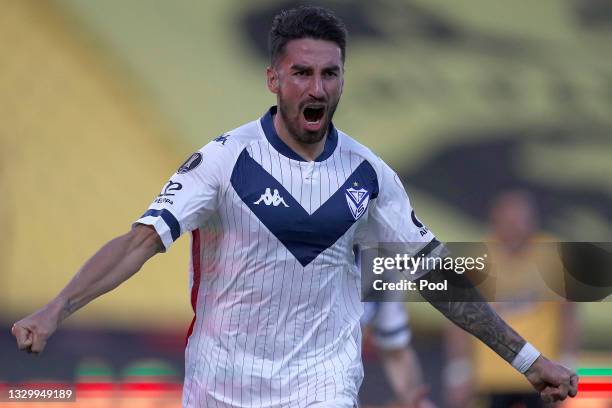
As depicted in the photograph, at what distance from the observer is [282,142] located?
13.8ft

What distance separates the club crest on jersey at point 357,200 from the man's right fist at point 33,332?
1.14 m

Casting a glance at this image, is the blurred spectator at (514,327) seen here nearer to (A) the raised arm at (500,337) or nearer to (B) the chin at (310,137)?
(A) the raised arm at (500,337)

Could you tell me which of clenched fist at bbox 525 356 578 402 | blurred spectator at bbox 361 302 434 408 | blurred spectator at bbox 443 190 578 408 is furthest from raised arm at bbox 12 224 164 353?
blurred spectator at bbox 443 190 578 408

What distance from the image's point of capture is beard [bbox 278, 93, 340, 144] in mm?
4105

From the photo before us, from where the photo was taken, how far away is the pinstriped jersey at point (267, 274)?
4.05 m

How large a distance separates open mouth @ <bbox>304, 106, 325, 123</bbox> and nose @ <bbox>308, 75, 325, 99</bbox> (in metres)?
0.05

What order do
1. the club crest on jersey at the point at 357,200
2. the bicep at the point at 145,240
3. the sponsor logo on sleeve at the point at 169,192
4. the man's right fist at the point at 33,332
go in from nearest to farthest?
1. the man's right fist at the point at 33,332
2. the bicep at the point at 145,240
3. the sponsor logo on sleeve at the point at 169,192
4. the club crest on jersey at the point at 357,200

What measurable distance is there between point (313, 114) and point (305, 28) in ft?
0.91

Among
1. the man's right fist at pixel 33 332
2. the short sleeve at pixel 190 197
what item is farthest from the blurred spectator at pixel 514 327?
the man's right fist at pixel 33 332

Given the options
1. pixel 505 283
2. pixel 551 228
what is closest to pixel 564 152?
pixel 551 228

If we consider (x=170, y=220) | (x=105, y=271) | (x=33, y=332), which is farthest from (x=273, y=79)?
(x=33, y=332)

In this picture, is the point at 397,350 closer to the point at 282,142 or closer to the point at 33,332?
the point at 282,142

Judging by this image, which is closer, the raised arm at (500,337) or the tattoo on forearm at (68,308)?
the tattoo on forearm at (68,308)

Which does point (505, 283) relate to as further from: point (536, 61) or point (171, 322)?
point (171, 322)
